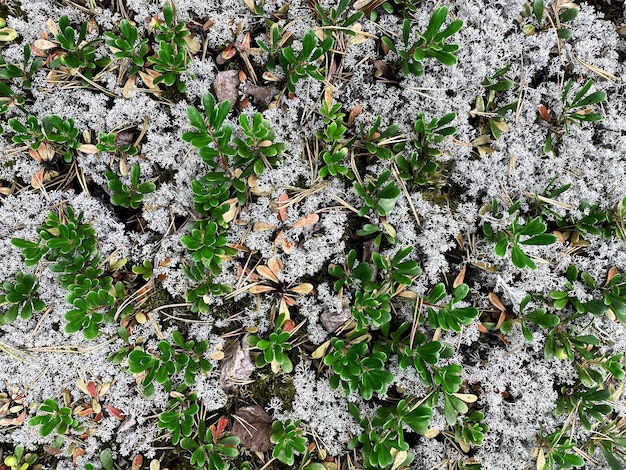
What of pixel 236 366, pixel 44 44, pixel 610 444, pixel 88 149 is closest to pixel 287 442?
pixel 236 366

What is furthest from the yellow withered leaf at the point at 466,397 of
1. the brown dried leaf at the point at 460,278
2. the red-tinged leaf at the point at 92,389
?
the red-tinged leaf at the point at 92,389

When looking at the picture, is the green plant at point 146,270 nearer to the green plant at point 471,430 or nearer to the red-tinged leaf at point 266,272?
the red-tinged leaf at point 266,272

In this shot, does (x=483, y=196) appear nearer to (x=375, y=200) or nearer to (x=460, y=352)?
(x=375, y=200)

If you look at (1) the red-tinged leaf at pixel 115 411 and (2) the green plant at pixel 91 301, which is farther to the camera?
(1) the red-tinged leaf at pixel 115 411

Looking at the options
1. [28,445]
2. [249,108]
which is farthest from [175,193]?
[28,445]

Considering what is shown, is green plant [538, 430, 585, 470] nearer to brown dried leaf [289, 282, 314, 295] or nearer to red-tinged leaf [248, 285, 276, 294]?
brown dried leaf [289, 282, 314, 295]

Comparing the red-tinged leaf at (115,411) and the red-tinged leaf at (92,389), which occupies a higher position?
the red-tinged leaf at (92,389)
